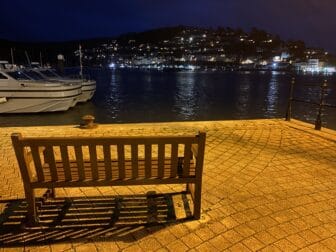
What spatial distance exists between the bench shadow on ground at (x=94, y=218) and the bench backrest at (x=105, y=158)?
54cm

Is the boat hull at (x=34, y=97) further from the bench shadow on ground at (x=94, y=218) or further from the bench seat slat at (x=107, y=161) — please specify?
the bench seat slat at (x=107, y=161)

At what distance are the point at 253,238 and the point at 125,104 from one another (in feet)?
111

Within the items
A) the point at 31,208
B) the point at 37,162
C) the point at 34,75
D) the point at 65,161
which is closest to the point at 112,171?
the point at 65,161

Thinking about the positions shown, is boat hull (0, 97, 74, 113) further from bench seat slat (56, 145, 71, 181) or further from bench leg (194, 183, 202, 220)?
bench leg (194, 183, 202, 220)

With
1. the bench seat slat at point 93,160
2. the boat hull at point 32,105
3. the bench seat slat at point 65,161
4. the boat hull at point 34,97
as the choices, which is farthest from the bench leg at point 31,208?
the boat hull at point 32,105

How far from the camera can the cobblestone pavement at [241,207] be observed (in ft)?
11.1

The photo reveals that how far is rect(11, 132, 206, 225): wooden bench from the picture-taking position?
3.38 m

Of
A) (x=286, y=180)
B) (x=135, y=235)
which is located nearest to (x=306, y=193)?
(x=286, y=180)

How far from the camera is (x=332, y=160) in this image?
6094 millimetres

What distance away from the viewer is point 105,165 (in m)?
3.59

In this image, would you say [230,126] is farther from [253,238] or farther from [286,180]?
[253,238]

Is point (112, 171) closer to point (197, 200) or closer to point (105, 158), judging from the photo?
point (105, 158)

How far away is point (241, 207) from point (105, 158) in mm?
1869

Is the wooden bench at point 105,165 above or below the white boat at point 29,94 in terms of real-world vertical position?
above
